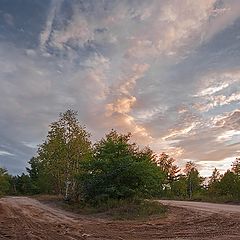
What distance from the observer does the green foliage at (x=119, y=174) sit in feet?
92.1

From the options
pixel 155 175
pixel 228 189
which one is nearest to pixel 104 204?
pixel 155 175

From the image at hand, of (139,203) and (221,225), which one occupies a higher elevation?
(139,203)

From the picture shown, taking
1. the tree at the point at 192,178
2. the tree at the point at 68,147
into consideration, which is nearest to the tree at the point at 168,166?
the tree at the point at 192,178

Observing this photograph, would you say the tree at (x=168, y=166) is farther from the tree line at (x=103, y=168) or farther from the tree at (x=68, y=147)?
the tree at (x=68, y=147)

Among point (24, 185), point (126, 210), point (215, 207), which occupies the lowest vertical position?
point (126, 210)

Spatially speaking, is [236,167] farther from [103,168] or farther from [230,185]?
[103,168]

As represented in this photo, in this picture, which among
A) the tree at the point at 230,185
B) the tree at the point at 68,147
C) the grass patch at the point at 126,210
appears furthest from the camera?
the tree at the point at 230,185

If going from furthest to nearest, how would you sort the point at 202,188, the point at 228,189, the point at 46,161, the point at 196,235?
1. the point at 202,188
2. the point at 228,189
3. the point at 46,161
4. the point at 196,235

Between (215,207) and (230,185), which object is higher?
(230,185)

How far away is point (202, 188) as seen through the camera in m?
88.9

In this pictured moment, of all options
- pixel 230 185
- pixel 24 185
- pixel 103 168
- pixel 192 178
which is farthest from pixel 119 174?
pixel 24 185

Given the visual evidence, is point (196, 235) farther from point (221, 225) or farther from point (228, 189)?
point (228, 189)

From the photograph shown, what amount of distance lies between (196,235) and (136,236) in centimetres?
214

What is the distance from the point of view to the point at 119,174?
28156mm
